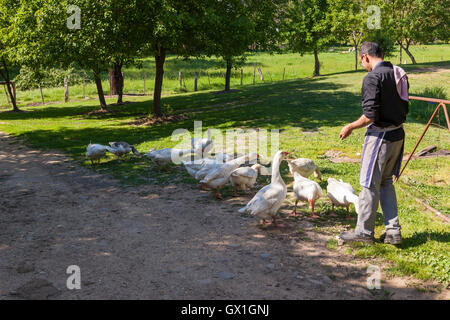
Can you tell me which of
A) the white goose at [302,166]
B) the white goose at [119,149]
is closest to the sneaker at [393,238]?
the white goose at [302,166]

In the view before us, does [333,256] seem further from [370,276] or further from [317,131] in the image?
[317,131]

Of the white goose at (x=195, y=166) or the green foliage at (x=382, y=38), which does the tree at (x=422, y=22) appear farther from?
the white goose at (x=195, y=166)

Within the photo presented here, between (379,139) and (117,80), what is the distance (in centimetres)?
2976

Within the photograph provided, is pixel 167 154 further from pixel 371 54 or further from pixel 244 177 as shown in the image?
pixel 371 54

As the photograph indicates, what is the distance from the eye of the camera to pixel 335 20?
137 ft

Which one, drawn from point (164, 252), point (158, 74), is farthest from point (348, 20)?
point (164, 252)

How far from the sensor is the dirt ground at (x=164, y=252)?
4863 millimetres

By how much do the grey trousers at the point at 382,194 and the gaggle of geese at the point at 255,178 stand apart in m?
0.73

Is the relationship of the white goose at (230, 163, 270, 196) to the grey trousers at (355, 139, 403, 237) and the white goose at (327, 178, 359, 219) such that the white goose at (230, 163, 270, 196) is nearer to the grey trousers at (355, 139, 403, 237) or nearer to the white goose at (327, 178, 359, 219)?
the white goose at (327, 178, 359, 219)

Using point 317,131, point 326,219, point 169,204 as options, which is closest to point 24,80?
point 317,131

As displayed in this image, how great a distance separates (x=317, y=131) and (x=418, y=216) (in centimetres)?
861

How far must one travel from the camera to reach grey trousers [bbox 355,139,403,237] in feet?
18.5

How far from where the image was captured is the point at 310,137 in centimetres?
1416
